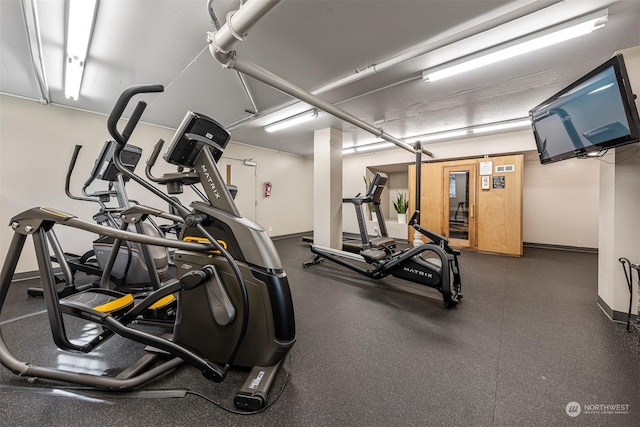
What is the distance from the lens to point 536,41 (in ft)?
7.00

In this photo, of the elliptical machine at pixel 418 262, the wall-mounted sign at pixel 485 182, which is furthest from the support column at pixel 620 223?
the wall-mounted sign at pixel 485 182

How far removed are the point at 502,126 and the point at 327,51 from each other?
4.24 m

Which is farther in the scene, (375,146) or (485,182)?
(375,146)

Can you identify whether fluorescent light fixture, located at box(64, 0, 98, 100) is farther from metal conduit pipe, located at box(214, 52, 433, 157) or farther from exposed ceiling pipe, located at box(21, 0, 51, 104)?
metal conduit pipe, located at box(214, 52, 433, 157)

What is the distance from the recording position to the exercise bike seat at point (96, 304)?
4.99 feet

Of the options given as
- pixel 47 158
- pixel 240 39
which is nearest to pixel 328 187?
pixel 240 39

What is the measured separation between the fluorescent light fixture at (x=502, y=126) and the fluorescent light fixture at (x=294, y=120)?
11.5 ft

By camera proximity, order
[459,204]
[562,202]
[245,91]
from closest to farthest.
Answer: [245,91], [562,202], [459,204]

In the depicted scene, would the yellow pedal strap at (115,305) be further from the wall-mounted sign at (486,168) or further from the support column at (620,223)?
the wall-mounted sign at (486,168)

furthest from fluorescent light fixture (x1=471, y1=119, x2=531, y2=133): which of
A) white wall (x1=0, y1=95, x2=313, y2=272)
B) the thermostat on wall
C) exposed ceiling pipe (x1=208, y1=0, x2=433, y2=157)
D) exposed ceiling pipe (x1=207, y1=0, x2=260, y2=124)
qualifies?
white wall (x1=0, y1=95, x2=313, y2=272)

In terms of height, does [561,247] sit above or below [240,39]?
below

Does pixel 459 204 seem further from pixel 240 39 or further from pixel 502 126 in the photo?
pixel 240 39

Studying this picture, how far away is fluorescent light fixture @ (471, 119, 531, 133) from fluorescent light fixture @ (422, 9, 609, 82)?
2.66 m

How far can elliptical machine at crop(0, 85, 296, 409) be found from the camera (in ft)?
4.53
